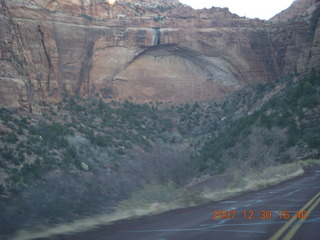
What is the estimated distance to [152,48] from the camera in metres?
53.9

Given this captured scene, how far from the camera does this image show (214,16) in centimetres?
5822

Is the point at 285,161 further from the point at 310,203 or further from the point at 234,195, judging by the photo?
the point at 310,203

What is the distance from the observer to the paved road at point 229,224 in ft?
26.5

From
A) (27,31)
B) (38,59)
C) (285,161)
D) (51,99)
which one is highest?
(27,31)

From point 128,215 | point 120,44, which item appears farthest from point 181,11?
point 128,215

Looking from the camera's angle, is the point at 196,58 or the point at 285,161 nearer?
the point at 285,161

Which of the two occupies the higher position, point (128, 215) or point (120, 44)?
point (120, 44)

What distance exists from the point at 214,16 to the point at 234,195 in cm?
4645

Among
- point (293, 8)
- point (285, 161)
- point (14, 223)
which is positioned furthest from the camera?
point (293, 8)

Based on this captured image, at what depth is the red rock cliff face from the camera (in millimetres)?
44344
